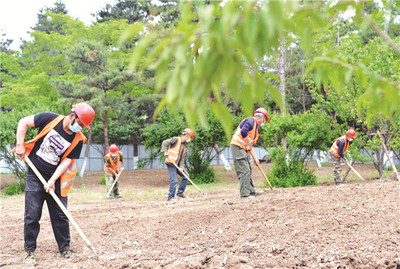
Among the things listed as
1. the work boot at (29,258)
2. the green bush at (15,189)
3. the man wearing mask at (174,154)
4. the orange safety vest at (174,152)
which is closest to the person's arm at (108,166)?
the man wearing mask at (174,154)

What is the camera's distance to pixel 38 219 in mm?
4430

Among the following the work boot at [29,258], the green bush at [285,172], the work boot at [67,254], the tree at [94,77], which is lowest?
the green bush at [285,172]

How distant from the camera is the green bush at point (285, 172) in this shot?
12273 millimetres

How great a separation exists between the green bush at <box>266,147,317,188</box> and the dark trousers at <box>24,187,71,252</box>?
865cm

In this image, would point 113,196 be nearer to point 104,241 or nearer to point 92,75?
point 104,241

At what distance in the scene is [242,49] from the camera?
127cm

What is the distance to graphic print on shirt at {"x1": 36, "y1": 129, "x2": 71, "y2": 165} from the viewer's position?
14.9 ft

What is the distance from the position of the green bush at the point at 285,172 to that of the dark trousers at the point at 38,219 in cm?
865

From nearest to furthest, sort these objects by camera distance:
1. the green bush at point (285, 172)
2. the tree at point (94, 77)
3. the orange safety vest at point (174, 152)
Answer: the orange safety vest at point (174, 152)
the green bush at point (285, 172)
the tree at point (94, 77)

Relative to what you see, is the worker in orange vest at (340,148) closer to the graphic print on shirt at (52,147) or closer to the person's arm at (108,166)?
the person's arm at (108,166)

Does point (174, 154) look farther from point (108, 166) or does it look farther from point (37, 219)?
point (37, 219)

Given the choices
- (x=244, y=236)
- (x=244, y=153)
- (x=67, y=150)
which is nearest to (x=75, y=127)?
(x=67, y=150)

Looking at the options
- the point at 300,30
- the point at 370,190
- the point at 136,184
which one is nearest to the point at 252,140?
the point at 370,190

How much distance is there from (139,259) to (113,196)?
8.38 meters
